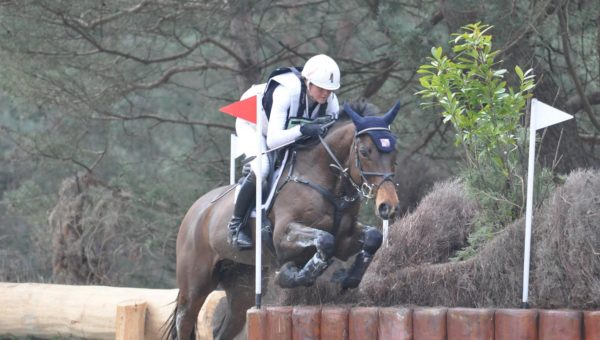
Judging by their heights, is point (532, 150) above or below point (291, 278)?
above

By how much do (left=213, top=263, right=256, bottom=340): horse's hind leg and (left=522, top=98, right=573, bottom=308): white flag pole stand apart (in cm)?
304

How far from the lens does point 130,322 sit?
9.41 meters

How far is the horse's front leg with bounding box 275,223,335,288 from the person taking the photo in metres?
6.25

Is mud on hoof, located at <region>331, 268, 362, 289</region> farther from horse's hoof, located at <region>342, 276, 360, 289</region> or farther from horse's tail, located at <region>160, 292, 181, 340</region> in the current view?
horse's tail, located at <region>160, 292, 181, 340</region>

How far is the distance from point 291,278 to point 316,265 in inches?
7.8

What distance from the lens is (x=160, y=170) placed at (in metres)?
16.0

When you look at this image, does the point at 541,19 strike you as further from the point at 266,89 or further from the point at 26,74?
the point at 26,74

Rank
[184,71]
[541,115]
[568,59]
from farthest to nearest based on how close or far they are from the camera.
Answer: [184,71] → [568,59] → [541,115]

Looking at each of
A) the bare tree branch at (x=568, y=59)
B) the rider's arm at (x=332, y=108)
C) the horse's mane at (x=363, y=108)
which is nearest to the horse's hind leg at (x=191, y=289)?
the rider's arm at (x=332, y=108)

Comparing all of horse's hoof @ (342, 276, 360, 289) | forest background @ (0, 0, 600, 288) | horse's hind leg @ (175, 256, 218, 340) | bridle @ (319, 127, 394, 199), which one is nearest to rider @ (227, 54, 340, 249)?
bridle @ (319, 127, 394, 199)

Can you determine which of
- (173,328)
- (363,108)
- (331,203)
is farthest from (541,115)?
(173,328)

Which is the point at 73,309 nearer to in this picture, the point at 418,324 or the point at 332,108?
the point at 332,108

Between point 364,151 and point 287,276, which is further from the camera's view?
point 287,276

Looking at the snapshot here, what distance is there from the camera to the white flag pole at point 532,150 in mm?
5538
